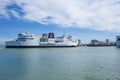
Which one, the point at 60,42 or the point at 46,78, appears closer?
the point at 46,78

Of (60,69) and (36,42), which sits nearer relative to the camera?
(60,69)

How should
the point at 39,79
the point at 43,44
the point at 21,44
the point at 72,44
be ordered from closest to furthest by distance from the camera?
the point at 39,79 → the point at 21,44 → the point at 43,44 → the point at 72,44

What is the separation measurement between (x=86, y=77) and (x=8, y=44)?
10675cm

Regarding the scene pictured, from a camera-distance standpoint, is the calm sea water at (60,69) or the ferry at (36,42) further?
the ferry at (36,42)

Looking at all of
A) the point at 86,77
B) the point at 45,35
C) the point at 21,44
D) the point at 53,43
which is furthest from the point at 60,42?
the point at 86,77

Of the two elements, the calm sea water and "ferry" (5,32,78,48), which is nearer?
the calm sea water

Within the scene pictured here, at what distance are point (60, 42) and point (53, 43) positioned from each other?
4.91 m

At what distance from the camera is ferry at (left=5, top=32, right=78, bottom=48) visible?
11544 cm

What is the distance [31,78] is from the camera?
17.4 meters

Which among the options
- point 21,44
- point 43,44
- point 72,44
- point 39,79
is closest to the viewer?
point 39,79

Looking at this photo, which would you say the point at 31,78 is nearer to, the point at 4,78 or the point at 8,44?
the point at 4,78

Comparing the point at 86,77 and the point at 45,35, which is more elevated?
the point at 45,35

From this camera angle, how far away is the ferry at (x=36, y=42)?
115m

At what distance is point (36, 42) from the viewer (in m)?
118
